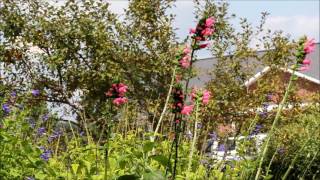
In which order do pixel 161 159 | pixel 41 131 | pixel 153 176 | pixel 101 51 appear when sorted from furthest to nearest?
pixel 101 51
pixel 41 131
pixel 161 159
pixel 153 176

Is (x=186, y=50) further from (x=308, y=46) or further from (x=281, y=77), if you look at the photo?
(x=281, y=77)

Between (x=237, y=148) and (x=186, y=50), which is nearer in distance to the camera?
(x=186, y=50)

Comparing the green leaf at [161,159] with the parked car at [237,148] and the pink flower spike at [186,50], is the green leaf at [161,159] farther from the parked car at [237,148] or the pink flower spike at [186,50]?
Result: the parked car at [237,148]

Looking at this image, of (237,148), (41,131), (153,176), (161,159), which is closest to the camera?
(153,176)

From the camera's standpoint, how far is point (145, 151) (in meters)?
3.51

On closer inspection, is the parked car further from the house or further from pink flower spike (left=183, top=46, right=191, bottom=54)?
the house

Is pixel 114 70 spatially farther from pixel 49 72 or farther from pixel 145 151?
pixel 145 151

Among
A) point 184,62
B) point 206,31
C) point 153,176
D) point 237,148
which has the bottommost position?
point 237,148

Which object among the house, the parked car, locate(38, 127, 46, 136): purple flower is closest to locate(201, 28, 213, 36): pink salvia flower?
the parked car

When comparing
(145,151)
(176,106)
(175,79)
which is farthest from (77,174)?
(176,106)

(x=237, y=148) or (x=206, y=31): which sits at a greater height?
(x=206, y=31)

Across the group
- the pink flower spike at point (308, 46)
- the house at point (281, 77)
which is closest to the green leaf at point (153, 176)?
the pink flower spike at point (308, 46)

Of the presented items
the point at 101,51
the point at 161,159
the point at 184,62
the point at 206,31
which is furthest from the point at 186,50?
the point at 101,51

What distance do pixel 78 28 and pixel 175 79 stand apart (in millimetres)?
12285
